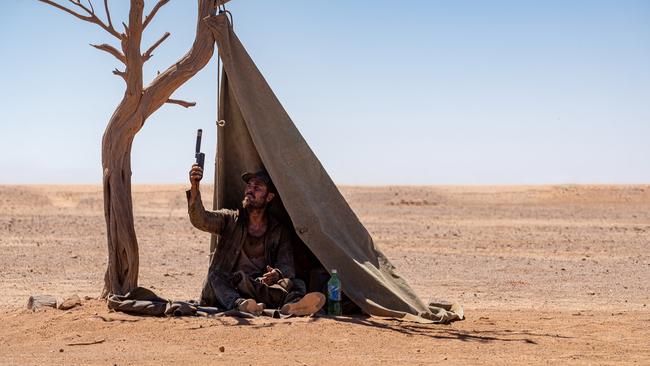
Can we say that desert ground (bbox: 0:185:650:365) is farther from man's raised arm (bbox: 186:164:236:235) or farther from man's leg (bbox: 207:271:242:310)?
man's raised arm (bbox: 186:164:236:235)

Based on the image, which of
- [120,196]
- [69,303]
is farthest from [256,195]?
[69,303]

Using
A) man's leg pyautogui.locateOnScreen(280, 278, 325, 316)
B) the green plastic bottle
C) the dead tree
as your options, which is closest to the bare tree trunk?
the dead tree

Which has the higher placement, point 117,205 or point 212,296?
point 117,205

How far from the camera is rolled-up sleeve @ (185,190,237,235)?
858cm

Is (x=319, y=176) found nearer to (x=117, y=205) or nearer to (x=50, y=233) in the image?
(x=117, y=205)

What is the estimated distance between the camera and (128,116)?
29.6 feet

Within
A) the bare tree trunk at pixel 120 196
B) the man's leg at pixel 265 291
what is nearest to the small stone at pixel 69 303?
the bare tree trunk at pixel 120 196

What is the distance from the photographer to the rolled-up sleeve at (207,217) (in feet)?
28.1

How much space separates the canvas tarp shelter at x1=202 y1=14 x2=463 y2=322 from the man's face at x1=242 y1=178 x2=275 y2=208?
176 mm

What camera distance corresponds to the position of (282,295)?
28.4ft

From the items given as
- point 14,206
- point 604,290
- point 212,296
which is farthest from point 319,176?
point 14,206

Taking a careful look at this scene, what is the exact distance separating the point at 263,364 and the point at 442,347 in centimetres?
163

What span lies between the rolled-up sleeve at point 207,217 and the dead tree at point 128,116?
768 mm

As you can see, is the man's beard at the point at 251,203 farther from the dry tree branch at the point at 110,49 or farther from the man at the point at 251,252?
the dry tree branch at the point at 110,49
